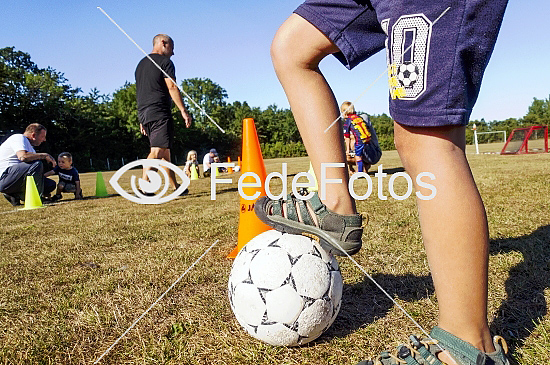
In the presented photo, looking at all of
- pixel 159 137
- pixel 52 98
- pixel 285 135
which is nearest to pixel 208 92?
pixel 285 135

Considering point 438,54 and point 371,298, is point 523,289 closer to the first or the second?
point 371,298

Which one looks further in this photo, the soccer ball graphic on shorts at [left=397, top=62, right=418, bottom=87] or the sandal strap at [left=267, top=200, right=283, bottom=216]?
the sandal strap at [left=267, top=200, right=283, bottom=216]

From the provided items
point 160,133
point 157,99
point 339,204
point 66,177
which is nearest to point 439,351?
point 339,204

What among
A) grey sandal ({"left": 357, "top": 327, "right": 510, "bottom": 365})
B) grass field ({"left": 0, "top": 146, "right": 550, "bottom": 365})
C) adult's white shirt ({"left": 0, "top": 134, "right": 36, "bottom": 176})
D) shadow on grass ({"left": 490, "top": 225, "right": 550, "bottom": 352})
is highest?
adult's white shirt ({"left": 0, "top": 134, "right": 36, "bottom": 176})

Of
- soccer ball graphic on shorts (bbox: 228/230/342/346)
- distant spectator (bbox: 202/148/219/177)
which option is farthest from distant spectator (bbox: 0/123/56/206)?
soccer ball graphic on shorts (bbox: 228/230/342/346)

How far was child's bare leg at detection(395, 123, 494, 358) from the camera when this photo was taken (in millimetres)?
1270

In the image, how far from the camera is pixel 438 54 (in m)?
1.19

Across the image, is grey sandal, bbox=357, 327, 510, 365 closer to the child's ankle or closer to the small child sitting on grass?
the child's ankle

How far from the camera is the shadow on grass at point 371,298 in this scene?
1883mm

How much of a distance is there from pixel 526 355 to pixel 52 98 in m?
52.9

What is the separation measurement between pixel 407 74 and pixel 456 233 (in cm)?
52

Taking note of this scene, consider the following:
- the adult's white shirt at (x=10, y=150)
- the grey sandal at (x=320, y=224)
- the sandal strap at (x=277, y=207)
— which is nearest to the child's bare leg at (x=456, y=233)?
the grey sandal at (x=320, y=224)

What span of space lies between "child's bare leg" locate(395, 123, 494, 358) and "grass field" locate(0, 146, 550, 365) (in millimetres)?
363

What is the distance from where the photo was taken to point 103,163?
4150 centimetres
